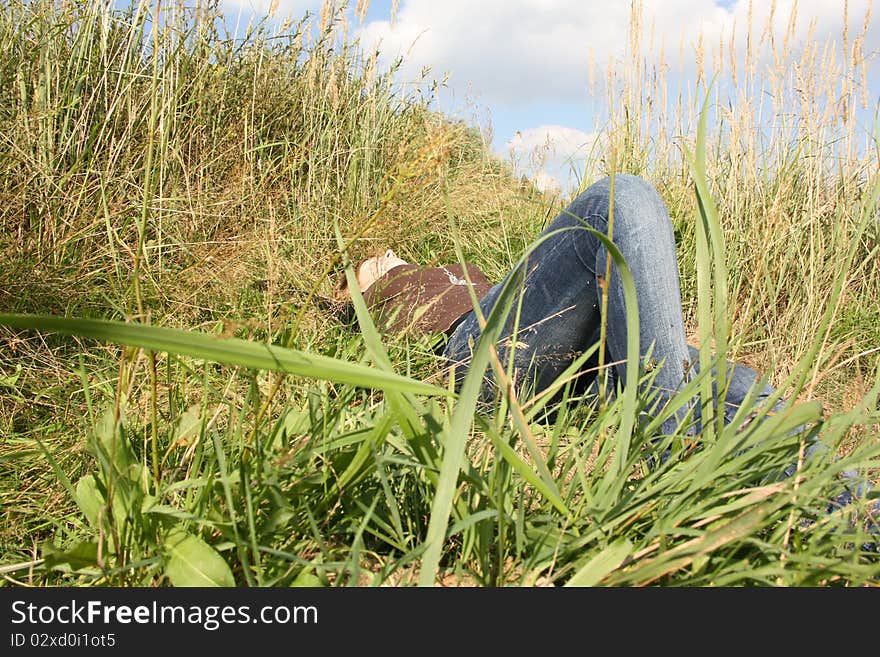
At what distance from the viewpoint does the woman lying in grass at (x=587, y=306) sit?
1257mm

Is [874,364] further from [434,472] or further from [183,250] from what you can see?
[183,250]

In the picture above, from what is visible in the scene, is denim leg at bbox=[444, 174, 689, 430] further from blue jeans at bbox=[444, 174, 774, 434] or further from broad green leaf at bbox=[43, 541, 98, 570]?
broad green leaf at bbox=[43, 541, 98, 570]

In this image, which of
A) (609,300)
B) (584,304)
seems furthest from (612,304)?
(584,304)

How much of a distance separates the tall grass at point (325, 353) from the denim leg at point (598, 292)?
0.41 ft

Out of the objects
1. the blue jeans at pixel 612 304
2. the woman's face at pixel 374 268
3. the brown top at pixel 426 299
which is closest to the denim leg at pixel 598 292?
the blue jeans at pixel 612 304

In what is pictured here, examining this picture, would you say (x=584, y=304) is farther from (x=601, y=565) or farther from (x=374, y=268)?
(x=601, y=565)

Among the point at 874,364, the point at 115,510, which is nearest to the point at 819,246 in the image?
the point at 874,364

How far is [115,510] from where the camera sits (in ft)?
2.72

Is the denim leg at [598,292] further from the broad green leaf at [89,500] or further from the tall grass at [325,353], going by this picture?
the broad green leaf at [89,500]

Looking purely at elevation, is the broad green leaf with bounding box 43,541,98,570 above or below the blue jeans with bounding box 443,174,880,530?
below

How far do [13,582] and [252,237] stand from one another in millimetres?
1677

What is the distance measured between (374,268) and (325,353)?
1.79 ft

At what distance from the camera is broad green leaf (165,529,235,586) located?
737mm

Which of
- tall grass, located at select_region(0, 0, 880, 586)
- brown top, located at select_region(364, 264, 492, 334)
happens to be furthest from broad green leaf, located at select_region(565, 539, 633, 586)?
brown top, located at select_region(364, 264, 492, 334)
